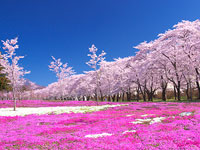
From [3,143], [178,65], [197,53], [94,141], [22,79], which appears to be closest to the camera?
[94,141]

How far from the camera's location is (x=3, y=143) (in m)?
10.3

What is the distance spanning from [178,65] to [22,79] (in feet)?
222

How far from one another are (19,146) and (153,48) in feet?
160

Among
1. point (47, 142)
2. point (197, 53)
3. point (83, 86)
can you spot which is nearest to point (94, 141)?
point (47, 142)

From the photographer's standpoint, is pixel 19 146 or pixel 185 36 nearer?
pixel 19 146

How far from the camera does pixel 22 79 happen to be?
272ft

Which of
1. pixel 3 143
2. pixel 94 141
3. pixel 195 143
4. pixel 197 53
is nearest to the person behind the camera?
pixel 195 143

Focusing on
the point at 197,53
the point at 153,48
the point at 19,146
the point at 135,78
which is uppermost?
the point at 153,48

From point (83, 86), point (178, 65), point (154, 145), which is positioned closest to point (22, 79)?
point (83, 86)

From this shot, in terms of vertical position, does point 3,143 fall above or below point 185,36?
below

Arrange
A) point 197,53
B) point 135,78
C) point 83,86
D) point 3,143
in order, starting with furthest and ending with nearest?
point 83,86 < point 135,78 < point 197,53 < point 3,143

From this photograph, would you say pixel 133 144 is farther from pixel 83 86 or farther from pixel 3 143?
pixel 83 86

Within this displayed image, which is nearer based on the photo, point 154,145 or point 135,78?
point 154,145

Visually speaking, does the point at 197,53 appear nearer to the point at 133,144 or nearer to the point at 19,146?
the point at 133,144
